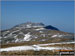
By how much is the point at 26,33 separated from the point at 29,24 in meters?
27.7

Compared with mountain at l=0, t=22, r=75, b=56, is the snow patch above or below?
below

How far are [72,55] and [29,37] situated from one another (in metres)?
41.8

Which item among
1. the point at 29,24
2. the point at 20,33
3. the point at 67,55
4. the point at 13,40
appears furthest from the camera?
the point at 29,24

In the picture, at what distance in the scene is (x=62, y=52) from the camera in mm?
22750

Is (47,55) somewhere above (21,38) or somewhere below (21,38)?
above

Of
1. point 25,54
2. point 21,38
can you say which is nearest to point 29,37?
point 21,38

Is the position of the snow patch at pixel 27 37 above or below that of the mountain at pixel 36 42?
below

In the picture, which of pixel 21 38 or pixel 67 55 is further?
pixel 21 38

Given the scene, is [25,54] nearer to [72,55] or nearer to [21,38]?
[72,55]

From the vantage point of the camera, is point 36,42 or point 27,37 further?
point 27,37

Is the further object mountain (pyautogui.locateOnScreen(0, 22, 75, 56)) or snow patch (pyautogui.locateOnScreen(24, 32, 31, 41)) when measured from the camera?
snow patch (pyautogui.locateOnScreen(24, 32, 31, 41))

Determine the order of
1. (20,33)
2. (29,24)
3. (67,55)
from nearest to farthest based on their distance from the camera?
1. (67,55)
2. (20,33)
3. (29,24)

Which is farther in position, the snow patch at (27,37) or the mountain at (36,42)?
the snow patch at (27,37)

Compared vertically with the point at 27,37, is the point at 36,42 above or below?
above
